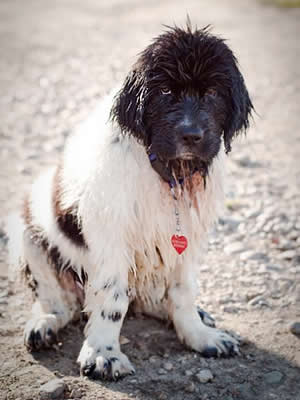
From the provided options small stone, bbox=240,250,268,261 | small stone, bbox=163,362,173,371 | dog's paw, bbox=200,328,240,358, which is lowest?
small stone, bbox=163,362,173,371

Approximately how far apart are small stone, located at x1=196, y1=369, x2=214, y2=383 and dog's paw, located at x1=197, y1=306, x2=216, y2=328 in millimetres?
516

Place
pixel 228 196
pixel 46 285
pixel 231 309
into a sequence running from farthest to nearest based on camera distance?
pixel 228 196 < pixel 231 309 < pixel 46 285

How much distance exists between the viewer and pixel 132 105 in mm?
3262

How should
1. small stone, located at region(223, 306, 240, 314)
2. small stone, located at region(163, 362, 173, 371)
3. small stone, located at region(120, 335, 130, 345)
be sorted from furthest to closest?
small stone, located at region(223, 306, 240, 314)
small stone, located at region(120, 335, 130, 345)
small stone, located at region(163, 362, 173, 371)

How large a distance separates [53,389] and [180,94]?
1.61 m

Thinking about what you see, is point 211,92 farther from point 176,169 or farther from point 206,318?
point 206,318

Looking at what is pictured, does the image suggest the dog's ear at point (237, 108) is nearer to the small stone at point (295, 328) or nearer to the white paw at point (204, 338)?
the white paw at point (204, 338)

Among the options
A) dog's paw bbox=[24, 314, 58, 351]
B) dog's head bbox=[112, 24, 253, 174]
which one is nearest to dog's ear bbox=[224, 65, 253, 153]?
dog's head bbox=[112, 24, 253, 174]

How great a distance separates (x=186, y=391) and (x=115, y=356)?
0.43m

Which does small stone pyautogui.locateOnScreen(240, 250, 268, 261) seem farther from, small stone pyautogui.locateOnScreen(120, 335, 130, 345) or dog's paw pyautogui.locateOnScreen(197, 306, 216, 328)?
small stone pyautogui.locateOnScreen(120, 335, 130, 345)

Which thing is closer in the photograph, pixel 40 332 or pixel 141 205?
pixel 141 205

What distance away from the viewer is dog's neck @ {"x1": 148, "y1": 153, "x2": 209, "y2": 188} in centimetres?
336

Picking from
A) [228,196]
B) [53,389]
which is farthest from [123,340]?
[228,196]

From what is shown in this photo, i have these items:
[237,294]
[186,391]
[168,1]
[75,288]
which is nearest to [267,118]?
[237,294]
